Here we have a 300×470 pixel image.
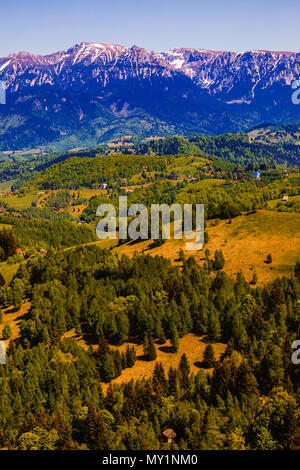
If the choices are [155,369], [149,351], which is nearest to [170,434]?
[155,369]

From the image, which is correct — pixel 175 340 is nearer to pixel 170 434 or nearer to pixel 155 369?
pixel 155 369

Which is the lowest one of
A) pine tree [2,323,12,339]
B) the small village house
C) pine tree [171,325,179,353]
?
pine tree [2,323,12,339]

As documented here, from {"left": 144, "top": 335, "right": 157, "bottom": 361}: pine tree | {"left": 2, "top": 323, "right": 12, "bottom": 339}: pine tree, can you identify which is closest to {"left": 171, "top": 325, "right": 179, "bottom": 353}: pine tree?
{"left": 144, "top": 335, "right": 157, "bottom": 361}: pine tree

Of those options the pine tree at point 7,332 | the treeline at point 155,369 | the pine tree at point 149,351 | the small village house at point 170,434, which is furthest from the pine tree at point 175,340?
the pine tree at point 7,332

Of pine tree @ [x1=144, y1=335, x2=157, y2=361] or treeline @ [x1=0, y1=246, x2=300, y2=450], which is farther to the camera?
pine tree @ [x1=144, y1=335, x2=157, y2=361]

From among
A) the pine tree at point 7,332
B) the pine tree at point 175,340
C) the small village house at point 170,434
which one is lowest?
the pine tree at point 7,332

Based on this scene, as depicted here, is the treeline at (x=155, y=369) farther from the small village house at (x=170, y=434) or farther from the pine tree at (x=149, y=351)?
the pine tree at (x=149, y=351)

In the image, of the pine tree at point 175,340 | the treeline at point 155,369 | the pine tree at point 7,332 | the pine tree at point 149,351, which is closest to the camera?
the treeline at point 155,369

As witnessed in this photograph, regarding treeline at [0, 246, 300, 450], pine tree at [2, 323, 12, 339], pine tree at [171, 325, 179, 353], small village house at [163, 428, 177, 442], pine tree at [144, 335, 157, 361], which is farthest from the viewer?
pine tree at [2, 323, 12, 339]

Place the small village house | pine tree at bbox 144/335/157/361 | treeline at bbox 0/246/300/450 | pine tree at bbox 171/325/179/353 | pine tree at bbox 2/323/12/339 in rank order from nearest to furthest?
the small village house < treeline at bbox 0/246/300/450 < pine tree at bbox 144/335/157/361 < pine tree at bbox 171/325/179/353 < pine tree at bbox 2/323/12/339

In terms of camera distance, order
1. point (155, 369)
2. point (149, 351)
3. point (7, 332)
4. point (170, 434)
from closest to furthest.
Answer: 1. point (170, 434)
2. point (155, 369)
3. point (149, 351)
4. point (7, 332)

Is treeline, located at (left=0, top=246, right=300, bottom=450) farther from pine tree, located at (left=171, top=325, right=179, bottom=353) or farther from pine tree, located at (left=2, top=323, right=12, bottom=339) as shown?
pine tree, located at (left=2, top=323, right=12, bottom=339)
